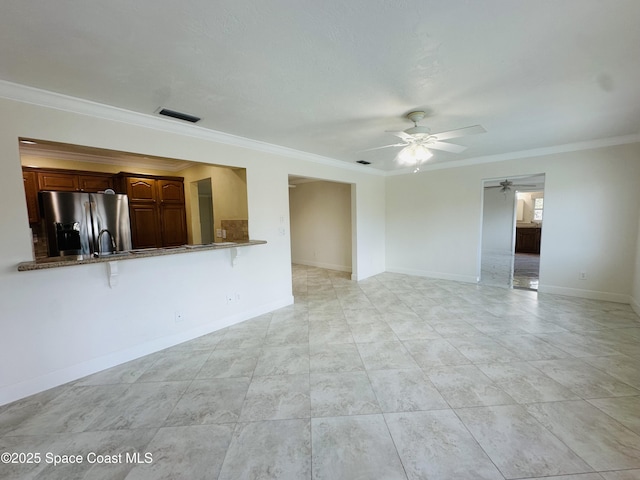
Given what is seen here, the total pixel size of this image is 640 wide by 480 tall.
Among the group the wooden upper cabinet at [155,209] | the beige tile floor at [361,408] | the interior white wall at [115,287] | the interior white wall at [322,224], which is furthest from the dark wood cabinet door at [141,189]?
the interior white wall at [322,224]

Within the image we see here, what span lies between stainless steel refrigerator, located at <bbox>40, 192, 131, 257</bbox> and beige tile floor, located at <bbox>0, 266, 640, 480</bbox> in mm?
1667

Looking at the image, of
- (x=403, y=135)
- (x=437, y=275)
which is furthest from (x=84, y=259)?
(x=437, y=275)

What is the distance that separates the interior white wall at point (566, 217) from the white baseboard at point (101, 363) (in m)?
4.35

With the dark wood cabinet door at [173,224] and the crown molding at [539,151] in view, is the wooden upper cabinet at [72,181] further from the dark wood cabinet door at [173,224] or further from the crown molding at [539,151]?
the crown molding at [539,151]

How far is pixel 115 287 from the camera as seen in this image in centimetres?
259

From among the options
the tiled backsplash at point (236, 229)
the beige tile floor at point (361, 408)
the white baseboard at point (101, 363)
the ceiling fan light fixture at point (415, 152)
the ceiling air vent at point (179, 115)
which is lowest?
the beige tile floor at point (361, 408)

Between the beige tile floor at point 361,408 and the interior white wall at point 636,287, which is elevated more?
the interior white wall at point 636,287

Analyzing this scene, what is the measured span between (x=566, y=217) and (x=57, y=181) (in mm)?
7938

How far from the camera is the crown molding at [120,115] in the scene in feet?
6.80

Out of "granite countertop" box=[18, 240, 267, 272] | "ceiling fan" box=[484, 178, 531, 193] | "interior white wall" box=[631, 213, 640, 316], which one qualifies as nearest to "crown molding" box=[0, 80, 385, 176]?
"granite countertop" box=[18, 240, 267, 272]

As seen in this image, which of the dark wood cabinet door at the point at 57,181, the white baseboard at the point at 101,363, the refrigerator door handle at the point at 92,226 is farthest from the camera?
the dark wood cabinet door at the point at 57,181

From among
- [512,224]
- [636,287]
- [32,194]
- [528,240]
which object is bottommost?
[636,287]

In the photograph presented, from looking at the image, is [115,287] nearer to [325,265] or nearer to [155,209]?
[155,209]

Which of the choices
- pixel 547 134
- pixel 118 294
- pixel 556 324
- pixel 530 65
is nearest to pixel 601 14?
pixel 530 65
